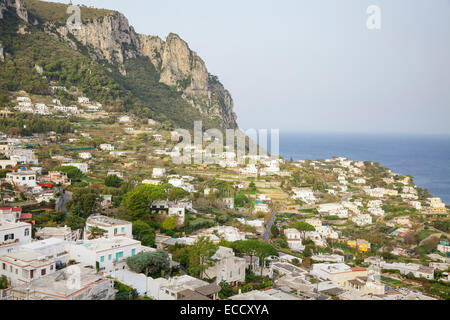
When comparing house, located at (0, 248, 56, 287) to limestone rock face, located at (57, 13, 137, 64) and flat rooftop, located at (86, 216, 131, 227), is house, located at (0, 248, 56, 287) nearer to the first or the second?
flat rooftop, located at (86, 216, 131, 227)

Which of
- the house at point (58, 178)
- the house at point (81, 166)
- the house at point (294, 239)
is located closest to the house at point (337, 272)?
the house at point (294, 239)

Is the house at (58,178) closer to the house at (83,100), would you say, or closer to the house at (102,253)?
the house at (102,253)

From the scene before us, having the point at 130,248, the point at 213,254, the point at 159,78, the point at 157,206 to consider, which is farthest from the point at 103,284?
the point at 159,78

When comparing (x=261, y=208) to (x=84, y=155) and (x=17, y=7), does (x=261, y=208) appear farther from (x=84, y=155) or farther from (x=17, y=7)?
(x=17, y=7)

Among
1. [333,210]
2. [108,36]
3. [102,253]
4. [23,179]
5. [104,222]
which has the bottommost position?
[333,210]

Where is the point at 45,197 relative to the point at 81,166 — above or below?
below

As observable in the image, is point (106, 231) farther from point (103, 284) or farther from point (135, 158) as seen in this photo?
point (135, 158)

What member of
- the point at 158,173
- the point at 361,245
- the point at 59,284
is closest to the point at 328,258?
the point at 361,245

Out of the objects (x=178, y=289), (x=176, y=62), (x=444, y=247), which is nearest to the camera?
(x=178, y=289)
